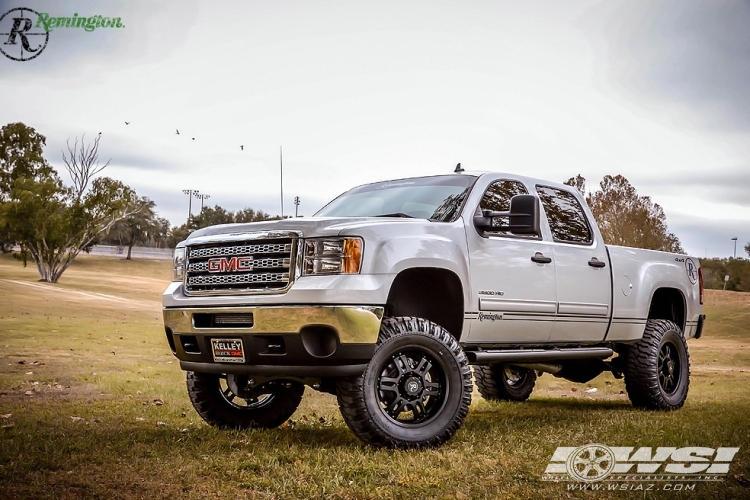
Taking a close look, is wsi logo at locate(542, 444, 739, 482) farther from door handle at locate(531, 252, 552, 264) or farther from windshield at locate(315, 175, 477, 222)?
windshield at locate(315, 175, 477, 222)

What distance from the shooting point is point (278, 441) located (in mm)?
6434

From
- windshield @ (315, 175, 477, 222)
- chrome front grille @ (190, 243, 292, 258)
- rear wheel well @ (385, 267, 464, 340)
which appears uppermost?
windshield @ (315, 175, 477, 222)

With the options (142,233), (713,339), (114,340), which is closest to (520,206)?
(114,340)

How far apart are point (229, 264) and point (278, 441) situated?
1462mm

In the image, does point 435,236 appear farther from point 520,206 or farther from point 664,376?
point 664,376

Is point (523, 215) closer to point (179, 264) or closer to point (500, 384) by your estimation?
→ point (179, 264)

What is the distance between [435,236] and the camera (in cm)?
619

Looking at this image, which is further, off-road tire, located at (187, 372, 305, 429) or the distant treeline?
the distant treeline

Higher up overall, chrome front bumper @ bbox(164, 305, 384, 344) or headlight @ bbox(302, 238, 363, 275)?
headlight @ bbox(302, 238, 363, 275)

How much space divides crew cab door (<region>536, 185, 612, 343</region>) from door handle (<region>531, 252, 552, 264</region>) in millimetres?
197

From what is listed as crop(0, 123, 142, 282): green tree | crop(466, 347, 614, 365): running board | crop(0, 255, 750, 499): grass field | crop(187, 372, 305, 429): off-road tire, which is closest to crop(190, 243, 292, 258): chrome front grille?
crop(187, 372, 305, 429): off-road tire

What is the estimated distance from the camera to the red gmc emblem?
597 cm

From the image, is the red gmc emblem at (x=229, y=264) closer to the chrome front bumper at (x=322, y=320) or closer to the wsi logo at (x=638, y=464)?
the chrome front bumper at (x=322, y=320)

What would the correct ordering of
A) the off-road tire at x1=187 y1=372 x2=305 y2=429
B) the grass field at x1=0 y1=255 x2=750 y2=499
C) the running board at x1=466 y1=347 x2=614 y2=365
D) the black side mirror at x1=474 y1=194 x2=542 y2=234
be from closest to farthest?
the grass field at x1=0 y1=255 x2=750 y2=499 < the black side mirror at x1=474 y1=194 x2=542 y2=234 < the running board at x1=466 y1=347 x2=614 y2=365 < the off-road tire at x1=187 y1=372 x2=305 y2=429
